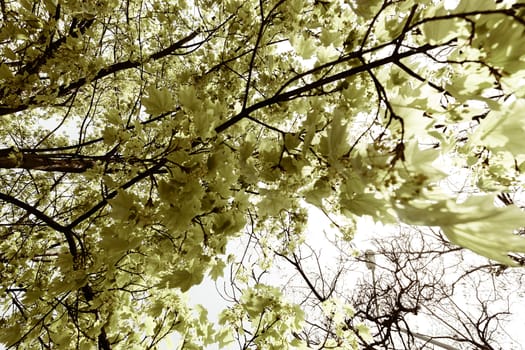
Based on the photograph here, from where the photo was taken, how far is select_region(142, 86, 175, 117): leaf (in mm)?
1414

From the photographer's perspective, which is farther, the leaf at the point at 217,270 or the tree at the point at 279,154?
the leaf at the point at 217,270

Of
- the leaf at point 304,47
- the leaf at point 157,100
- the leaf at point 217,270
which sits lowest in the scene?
the leaf at point 217,270

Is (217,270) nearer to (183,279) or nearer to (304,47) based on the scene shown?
(183,279)

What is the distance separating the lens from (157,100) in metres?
1.43

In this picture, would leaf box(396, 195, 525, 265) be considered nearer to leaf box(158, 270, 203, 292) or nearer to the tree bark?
leaf box(158, 270, 203, 292)

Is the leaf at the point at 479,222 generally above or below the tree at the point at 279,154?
below

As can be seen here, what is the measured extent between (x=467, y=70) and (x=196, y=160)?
0.93 meters

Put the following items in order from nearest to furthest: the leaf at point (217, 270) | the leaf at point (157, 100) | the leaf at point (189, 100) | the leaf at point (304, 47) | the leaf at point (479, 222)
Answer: the leaf at point (479, 222) → the leaf at point (189, 100) → the leaf at point (157, 100) → the leaf at point (217, 270) → the leaf at point (304, 47)

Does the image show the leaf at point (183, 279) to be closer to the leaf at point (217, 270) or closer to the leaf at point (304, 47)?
the leaf at point (217, 270)

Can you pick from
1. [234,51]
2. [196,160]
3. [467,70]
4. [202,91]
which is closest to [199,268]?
[196,160]

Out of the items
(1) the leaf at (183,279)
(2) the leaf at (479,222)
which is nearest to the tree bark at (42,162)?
(1) the leaf at (183,279)

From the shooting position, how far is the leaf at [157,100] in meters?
1.41

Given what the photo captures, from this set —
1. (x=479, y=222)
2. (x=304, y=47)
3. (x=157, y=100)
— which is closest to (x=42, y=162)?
(x=157, y=100)

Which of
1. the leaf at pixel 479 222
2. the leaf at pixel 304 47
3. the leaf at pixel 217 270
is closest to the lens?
the leaf at pixel 479 222
